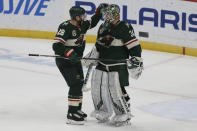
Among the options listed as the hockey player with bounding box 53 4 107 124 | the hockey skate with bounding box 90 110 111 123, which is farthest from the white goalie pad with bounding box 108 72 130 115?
the hockey player with bounding box 53 4 107 124

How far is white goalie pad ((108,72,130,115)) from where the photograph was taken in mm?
5750

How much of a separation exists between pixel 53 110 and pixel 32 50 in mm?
3649

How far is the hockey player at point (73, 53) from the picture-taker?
570cm

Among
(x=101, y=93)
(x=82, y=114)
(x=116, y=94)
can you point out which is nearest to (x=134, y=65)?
(x=116, y=94)

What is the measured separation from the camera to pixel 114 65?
5.76 m

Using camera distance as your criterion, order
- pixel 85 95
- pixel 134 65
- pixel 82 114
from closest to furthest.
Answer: pixel 134 65 < pixel 82 114 < pixel 85 95

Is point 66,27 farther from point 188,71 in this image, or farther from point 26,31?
point 26,31

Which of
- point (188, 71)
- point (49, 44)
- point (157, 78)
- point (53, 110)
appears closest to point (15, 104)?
point (53, 110)

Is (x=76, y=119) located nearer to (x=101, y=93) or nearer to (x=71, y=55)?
(x=101, y=93)

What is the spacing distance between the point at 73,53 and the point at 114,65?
418mm

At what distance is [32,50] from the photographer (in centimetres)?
1014

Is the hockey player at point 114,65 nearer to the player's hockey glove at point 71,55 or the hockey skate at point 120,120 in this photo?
the hockey skate at point 120,120

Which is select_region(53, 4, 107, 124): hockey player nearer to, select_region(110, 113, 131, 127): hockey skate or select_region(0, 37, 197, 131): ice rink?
select_region(0, 37, 197, 131): ice rink

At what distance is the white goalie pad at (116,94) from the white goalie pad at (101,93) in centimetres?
5
